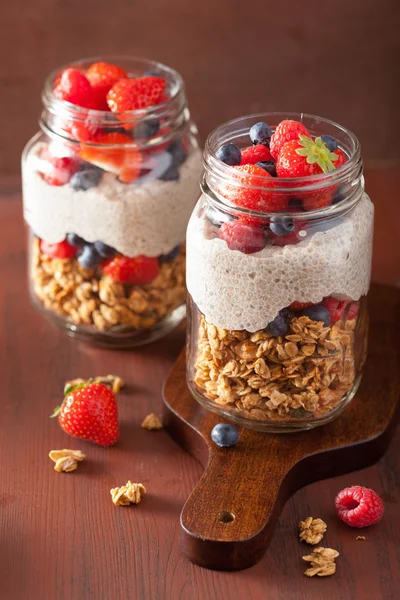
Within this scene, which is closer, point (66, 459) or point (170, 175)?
point (66, 459)

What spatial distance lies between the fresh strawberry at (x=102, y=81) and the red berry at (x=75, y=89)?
14 millimetres

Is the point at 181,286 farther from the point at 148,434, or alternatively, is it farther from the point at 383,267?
the point at 383,267

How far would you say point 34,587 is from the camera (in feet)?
3.44

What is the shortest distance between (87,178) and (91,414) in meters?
0.33

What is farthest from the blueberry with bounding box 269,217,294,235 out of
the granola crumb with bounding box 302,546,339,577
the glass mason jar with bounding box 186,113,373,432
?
the granola crumb with bounding box 302,546,339,577

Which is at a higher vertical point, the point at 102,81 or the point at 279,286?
the point at 102,81

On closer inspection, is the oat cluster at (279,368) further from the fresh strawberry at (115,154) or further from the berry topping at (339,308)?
the fresh strawberry at (115,154)

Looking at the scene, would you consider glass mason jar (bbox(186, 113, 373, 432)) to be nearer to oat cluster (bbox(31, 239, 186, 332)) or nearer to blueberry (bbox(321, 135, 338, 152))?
blueberry (bbox(321, 135, 338, 152))

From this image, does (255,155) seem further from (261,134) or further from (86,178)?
(86,178)

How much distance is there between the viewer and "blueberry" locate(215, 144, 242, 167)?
116cm

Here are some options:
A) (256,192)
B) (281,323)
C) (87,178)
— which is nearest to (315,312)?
(281,323)

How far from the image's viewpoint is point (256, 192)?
111 centimetres

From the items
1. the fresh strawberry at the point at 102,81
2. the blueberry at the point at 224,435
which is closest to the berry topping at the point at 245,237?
the blueberry at the point at 224,435

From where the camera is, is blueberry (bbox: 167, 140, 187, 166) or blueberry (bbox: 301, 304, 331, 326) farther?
blueberry (bbox: 167, 140, 187, 166)
